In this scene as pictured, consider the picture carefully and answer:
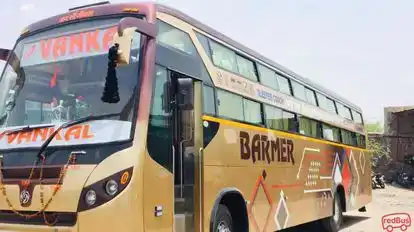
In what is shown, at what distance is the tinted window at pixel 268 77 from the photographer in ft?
29.7

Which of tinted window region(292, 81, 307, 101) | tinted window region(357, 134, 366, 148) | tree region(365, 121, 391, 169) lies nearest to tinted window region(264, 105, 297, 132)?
tinted window region(292, 81, 307, 101)

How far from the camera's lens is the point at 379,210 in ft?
57.8

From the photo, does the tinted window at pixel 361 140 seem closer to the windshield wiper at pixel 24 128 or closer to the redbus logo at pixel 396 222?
the redbus logo at pixel 396 222

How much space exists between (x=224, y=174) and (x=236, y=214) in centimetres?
80

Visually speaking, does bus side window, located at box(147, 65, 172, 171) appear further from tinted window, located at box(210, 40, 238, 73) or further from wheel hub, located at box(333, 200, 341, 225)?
wheel hub, located at box(333, 200, 341, 225)

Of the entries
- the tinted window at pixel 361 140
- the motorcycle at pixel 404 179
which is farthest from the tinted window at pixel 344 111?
the motorcycle at pixel 404 179

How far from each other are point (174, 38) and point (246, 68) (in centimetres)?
243

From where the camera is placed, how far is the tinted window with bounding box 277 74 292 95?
32.5 feet

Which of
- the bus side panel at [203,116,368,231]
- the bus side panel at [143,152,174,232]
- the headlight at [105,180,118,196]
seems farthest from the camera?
the bus side panel at [203,116,368,231]

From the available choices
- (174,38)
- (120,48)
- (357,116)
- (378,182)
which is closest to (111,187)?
(120,48)

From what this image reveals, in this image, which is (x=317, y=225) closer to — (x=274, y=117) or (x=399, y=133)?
(x=274, y=117)

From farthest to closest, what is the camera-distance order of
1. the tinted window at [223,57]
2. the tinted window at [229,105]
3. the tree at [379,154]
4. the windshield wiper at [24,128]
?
1. the tree at [379,154]
2. the tinted window at [223,57]
3. the tinted window at [229,105]
4. the windshield wiper at [24,128]

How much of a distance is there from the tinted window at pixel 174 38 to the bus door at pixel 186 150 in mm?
389

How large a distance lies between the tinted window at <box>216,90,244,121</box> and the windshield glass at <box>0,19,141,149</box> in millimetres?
2065
